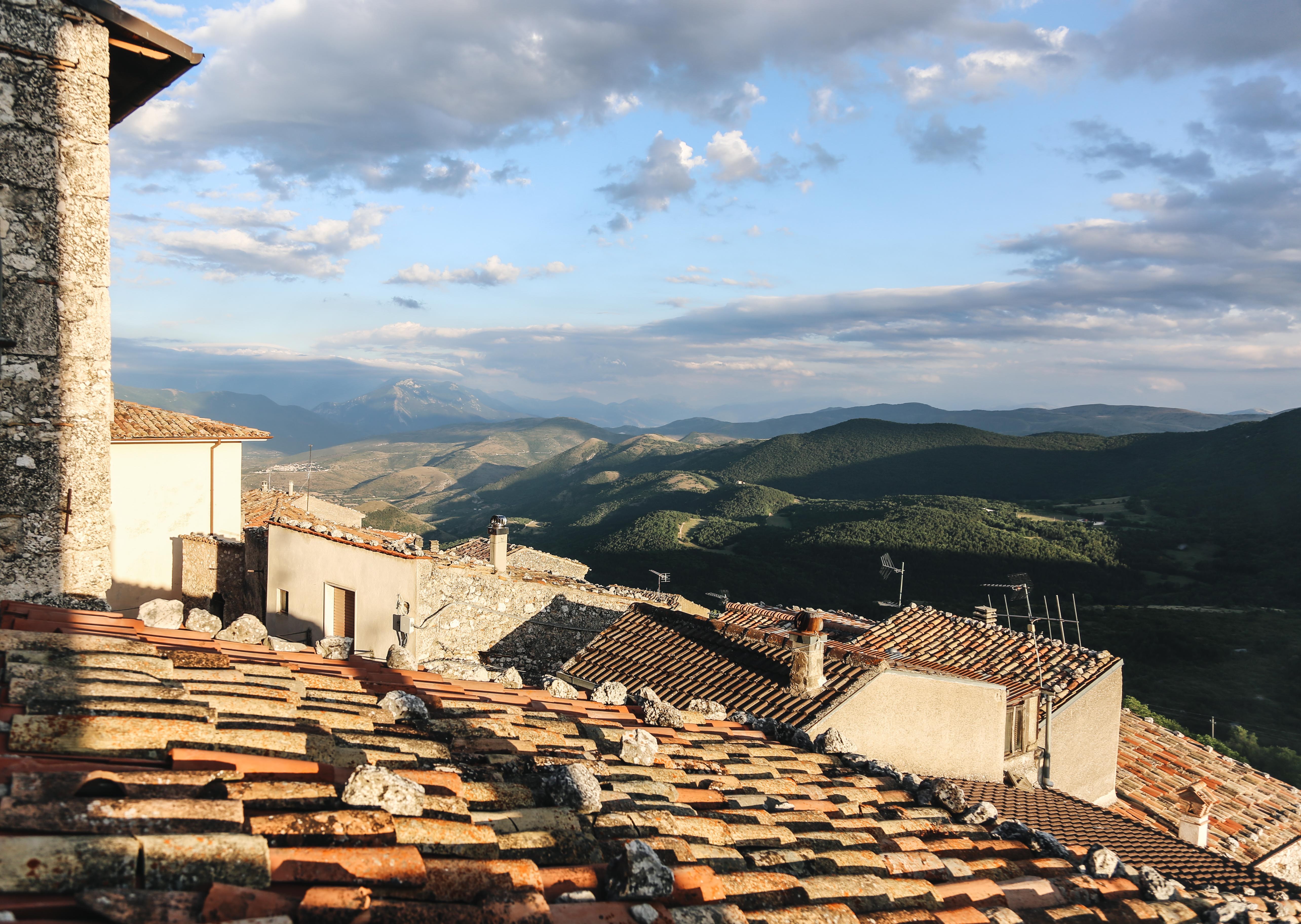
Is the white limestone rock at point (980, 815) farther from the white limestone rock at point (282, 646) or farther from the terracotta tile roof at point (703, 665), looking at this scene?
the terracotta tile roof at point (703, 665)

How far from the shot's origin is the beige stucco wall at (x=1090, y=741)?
15.6 m

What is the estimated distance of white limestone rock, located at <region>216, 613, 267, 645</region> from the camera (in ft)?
18.2

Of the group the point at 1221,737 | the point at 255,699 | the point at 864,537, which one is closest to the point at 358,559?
the point at 255,699

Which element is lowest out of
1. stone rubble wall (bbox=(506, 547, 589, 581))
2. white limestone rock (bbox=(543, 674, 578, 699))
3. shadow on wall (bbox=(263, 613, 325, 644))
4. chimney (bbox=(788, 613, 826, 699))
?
stone rubble wall (bbox=(506, 547, 589, 581))

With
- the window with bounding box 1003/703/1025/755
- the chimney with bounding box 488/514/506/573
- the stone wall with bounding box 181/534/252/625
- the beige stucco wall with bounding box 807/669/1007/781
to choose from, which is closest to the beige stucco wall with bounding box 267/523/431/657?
the stone wall with bounding box 181/534/252/625

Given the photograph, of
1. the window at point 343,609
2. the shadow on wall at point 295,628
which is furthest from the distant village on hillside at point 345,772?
the shadow on wall at point 295,628

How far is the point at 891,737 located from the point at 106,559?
11.3 m

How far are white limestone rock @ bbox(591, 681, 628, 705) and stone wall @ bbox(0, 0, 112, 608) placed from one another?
3.99 m

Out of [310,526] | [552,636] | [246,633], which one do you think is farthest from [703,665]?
[310,526]

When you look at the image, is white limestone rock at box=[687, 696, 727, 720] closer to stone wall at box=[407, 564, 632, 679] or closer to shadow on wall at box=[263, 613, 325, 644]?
stone wall at box=[407, 564, 632, 679]

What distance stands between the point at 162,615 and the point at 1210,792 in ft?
70.3

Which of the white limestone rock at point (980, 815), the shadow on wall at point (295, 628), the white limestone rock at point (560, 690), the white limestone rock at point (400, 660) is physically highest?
the white limestone rock at point (400, 660)

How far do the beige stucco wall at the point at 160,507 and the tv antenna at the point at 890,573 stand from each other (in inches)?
626

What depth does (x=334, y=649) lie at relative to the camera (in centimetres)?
588
